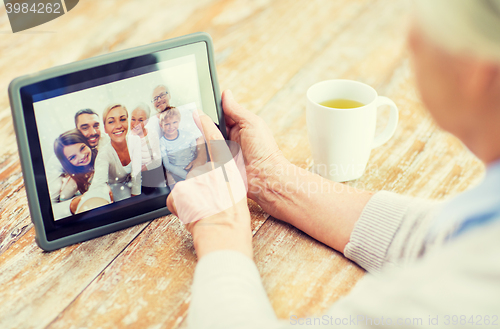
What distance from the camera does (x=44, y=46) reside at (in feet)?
4.24

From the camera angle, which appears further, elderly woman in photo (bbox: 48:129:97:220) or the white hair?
elderly woman in photo (bbox: 48:129:97:220)

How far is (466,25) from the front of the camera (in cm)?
35

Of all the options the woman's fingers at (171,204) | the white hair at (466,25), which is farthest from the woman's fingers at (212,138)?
the white hair at (466,25)

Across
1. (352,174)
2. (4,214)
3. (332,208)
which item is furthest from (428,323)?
(4,214)

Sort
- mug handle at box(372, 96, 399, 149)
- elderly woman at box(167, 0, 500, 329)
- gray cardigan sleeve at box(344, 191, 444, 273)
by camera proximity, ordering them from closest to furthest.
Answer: elderly woman at box(167, 0, 500, 329) < gray cardigan sleeve at box(344, 191, 444, 273) < mug handle at box(372, 96, 399, 149)

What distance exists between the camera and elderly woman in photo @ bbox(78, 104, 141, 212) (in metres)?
0.65

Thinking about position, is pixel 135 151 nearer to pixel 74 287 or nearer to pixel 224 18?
pixel 74 287

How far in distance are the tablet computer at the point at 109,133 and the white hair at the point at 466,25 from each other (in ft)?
1.36

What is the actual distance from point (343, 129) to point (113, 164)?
43 cm

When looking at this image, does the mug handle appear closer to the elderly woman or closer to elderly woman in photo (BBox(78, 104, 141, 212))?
the elderly woman

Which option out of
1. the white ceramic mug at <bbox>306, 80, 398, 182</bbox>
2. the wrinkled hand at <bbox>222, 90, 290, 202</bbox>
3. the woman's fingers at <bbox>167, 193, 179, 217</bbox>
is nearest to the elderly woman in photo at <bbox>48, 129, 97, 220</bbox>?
the woman's fingers at <bbox>167, 193, 179, 217</bbox>

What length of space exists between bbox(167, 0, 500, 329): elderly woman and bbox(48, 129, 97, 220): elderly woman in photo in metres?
0.20

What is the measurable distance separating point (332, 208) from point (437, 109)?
1.01 feet

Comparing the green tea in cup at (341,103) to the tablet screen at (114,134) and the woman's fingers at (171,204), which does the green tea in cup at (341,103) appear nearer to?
the tablet screen at (114,134)
